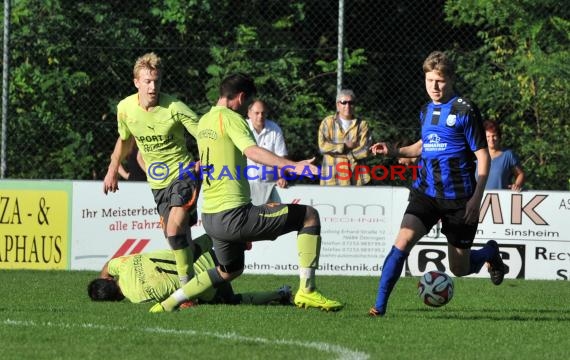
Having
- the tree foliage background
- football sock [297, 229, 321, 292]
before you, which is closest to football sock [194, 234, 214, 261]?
football sock [297, 229, 321, 292]

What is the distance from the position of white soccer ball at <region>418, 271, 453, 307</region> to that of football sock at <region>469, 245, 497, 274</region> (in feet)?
1.43

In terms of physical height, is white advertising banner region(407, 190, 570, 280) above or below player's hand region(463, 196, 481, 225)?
below

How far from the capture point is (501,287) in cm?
1232

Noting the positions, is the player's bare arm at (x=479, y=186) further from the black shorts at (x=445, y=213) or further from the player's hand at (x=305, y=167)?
the player's hand at (x=305, y=167)

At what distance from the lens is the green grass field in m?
6.86

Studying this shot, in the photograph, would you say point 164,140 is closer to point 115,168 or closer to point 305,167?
point 115,168

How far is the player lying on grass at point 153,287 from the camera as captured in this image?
32.2ft

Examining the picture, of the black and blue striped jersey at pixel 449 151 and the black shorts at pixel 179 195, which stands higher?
the black and blue striped jersey at pixel 449 151

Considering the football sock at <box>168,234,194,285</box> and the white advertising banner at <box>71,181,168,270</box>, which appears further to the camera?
the white advertising banner at <box>71,181,168,270</box>

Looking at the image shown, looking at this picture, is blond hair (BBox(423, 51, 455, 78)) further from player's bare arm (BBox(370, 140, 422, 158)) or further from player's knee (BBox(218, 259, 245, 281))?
player's knee (BBox(218, 259, 245, 281))

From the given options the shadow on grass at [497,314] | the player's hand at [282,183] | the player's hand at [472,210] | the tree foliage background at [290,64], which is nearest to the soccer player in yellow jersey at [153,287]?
the shadow on grass at [497,314]

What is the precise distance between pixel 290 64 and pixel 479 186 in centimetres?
809

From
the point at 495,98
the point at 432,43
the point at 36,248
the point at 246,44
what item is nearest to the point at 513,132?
the point at 495,98

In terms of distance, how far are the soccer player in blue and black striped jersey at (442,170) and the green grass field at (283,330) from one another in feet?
1.75
